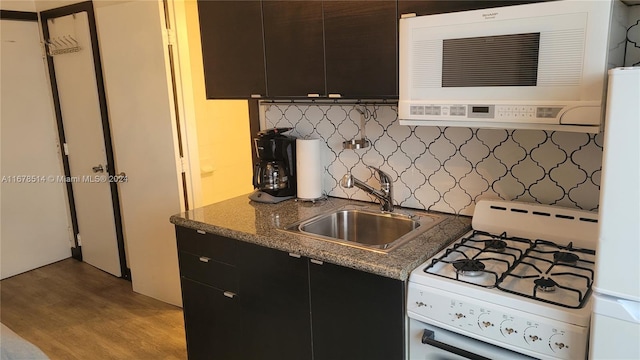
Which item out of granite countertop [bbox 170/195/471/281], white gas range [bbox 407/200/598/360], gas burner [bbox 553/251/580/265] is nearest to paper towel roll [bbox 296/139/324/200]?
granite countertop [bbox 170/195/471/281]

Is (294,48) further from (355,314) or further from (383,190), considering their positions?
(355,314)

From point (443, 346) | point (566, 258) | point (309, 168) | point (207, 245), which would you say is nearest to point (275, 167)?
point (309, 168)

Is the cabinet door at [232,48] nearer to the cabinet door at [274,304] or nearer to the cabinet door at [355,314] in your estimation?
the cabinet door at [274,304]

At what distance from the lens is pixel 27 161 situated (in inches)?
166

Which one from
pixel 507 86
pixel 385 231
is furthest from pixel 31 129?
pixel 507 86

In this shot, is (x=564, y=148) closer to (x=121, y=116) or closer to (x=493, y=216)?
(x=493, y=216)

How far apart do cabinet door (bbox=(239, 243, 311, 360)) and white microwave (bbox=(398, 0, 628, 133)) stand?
0.78m

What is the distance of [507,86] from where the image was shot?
162cm

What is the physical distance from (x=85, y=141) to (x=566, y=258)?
12.2ft

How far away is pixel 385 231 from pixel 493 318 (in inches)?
35.4

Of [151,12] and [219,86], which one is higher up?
[151,12]

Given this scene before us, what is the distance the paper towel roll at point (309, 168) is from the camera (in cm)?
252

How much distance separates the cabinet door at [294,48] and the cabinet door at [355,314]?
860mm

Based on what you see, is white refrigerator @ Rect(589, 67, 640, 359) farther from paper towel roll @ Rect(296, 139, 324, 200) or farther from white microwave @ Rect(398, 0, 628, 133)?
paper towel roll @ Rect(296, 139, 324, 200)
